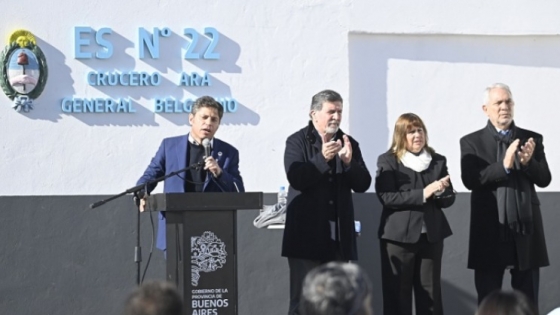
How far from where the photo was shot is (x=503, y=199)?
298 inches

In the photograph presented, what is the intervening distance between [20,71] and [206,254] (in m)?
2.78

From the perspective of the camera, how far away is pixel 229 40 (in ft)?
29.1

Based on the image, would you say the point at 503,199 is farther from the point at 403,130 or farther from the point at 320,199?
the point at 320,199

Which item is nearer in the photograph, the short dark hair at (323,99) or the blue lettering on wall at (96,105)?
the short dark hair at (323,99)

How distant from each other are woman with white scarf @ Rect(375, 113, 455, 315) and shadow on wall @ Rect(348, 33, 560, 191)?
53.3 inches

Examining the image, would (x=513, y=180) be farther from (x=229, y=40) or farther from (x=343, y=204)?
(x=229, y=40)

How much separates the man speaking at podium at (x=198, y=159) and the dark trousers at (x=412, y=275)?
4.23 feet

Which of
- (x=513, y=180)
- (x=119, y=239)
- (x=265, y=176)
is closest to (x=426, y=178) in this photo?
(x=513, y=180)

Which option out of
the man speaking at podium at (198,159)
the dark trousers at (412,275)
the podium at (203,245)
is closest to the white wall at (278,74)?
the man speaking at podium at (198,159)

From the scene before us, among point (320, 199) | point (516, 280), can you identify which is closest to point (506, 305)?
point (320, 199)

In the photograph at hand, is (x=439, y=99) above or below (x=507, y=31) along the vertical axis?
below

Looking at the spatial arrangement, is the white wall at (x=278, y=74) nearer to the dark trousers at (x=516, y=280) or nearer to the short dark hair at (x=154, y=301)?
the dark trousers at (x=516, y=280)

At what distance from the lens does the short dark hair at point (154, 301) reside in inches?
134

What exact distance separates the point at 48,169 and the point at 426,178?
10.2ft
